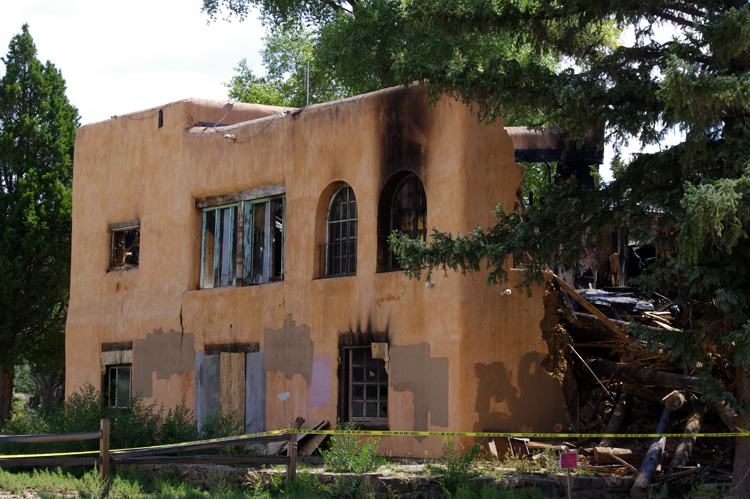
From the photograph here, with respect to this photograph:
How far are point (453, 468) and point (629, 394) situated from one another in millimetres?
3714

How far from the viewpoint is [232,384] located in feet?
55.8

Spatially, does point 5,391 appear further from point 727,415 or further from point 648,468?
point 727,415

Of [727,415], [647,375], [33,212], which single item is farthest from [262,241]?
[33,212]

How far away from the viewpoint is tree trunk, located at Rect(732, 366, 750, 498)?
10719 mm

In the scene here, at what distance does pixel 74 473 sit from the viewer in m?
13.6

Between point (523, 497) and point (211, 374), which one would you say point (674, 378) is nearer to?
point (523, 497)

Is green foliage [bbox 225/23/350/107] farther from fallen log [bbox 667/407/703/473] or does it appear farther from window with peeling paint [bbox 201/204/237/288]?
fallen log [bbox 667/407/703/473]

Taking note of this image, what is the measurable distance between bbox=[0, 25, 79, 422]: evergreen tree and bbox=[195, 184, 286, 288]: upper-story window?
9989 millimetres

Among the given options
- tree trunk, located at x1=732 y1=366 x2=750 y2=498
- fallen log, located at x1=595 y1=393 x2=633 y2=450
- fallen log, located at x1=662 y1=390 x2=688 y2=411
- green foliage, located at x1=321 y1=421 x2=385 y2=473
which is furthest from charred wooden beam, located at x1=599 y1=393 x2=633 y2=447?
green foliage, located at x1=321 y1=421 x2=385 y2=473

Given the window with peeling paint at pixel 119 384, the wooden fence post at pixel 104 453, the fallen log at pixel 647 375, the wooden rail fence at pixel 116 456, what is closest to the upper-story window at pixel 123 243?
the window with peeling paint at pixel 119 384

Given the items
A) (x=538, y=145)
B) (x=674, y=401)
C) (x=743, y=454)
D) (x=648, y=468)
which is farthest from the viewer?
(x=538, y=145)

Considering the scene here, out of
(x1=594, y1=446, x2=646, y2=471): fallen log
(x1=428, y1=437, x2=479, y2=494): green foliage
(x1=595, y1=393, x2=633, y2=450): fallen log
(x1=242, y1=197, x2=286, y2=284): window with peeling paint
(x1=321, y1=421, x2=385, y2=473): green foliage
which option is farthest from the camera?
(x1=242, y1=197, x2=286, y2=284): window with peeling paint

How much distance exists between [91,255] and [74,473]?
7.58 meters

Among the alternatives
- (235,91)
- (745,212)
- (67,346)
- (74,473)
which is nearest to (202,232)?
(67,346)
